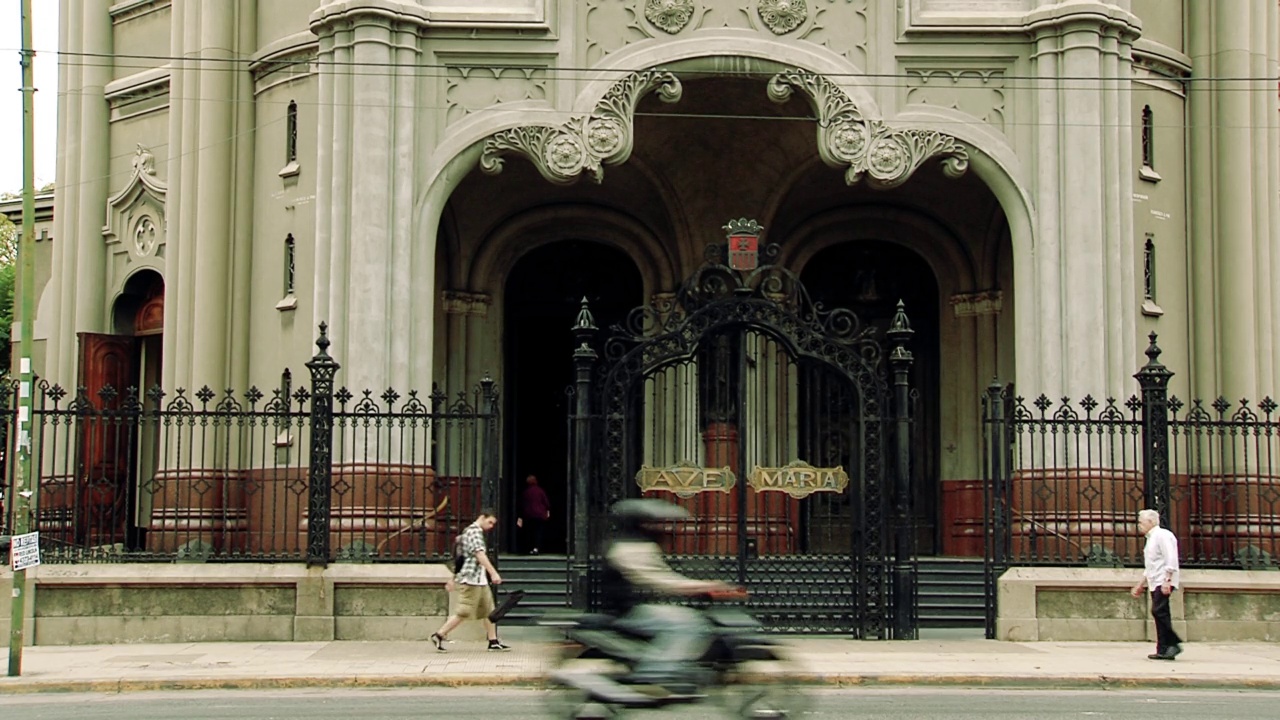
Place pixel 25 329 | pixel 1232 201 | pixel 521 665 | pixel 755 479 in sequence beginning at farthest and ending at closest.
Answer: pixel 1232 201 → pixel 755 479 → pixel 521 665 → pixel 25 329

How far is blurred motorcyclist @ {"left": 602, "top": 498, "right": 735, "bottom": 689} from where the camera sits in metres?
11.3

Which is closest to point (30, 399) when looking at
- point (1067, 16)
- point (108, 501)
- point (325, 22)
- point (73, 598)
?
point (73, 598)

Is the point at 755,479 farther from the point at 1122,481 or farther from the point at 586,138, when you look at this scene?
the point at 586,138

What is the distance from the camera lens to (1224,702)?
1532 cm

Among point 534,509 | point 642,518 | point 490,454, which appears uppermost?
point 490,454

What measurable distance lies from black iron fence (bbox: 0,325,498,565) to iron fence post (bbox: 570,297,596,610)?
3.23 ft

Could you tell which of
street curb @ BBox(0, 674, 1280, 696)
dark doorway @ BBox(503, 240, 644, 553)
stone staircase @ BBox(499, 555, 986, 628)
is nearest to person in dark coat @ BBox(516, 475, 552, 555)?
dark doorway @ BBox(503, 240, 644, 553)

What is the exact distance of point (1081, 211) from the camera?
2286 cm

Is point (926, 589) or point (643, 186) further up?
point (643, 186)

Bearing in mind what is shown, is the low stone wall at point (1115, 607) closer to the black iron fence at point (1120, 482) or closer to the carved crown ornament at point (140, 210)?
A: the black iron fence at point (1120, 482)

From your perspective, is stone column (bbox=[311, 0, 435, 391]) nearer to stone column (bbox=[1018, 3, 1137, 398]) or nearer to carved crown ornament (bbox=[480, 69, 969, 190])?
carved crown ornament (bbox=[480, 69, 969, 190])

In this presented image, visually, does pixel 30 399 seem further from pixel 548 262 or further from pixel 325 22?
pixel 548 262

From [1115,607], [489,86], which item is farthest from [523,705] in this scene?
[489,86]

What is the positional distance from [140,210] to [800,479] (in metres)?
13.8
